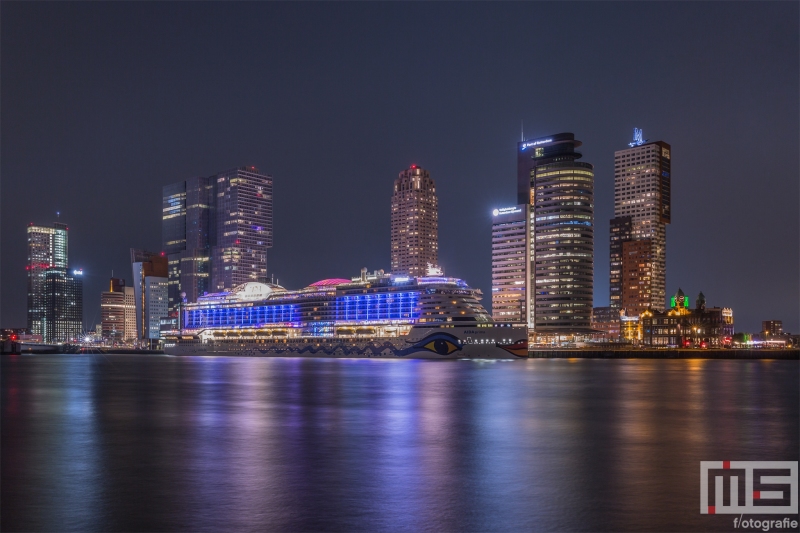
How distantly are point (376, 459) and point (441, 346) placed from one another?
316 feet

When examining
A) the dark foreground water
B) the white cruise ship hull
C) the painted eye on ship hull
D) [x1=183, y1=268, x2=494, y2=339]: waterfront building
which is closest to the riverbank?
the white cruise ship hull

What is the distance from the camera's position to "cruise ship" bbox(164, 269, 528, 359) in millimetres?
122625

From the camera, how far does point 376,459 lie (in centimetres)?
2514

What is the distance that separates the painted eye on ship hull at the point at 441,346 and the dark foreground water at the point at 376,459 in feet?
229

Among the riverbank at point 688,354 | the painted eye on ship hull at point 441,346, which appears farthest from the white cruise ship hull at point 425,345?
the riverbank at point 688,354

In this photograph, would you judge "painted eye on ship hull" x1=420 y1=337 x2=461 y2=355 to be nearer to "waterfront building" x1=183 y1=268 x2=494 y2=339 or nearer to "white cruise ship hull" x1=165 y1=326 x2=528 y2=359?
"white cruise ship hull" x1=165 y1=326 x2=528 y2=359

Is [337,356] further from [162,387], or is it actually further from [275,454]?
[275,454]

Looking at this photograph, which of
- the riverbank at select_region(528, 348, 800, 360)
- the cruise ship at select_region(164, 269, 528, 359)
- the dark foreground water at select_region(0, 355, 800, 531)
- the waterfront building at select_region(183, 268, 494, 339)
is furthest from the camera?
the riverbank at select_region(528, 348, 800, 360)

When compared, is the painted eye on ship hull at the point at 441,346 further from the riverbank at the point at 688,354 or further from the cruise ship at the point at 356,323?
the riverbank at the point at 688,354

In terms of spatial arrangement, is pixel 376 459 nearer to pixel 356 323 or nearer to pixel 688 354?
pixel 356 323

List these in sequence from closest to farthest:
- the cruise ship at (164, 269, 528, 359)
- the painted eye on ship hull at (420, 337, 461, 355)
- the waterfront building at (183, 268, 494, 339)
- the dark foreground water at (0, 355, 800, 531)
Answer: the dark foreground water at (0, 355, 800, 531) → the painted eye on ship hull at (420, 337, 461, 355) → the cruise ship at (164, 269, 528, 359) → the waterfront building at (183, 268, 494, 339)

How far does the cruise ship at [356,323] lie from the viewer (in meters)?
123

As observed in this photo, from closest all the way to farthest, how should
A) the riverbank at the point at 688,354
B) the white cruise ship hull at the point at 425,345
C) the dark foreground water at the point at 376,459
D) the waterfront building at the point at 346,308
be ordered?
the dark foreground water at the point at 376,459
the white cruise ship hull at the point at 425,345
the waterfront building at the point at 346,308
the riverbank at the point at 688,354

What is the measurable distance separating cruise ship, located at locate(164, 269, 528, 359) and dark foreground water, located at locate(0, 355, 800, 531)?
71570mm
